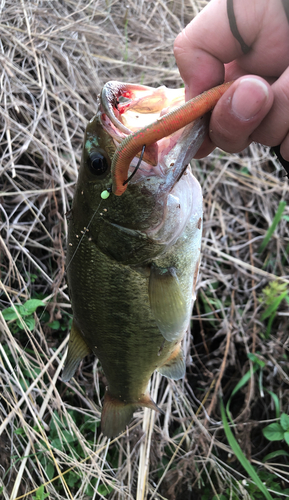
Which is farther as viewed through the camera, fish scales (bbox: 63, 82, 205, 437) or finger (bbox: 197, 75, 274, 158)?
fish scales (bbox: 63, 82, 205, 437)

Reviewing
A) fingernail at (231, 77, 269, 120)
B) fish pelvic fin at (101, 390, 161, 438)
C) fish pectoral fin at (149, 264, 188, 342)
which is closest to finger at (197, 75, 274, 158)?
fingernail at (231, 77, 269, 120)

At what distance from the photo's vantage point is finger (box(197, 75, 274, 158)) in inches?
42.1

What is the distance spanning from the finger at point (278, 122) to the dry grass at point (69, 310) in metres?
1.55

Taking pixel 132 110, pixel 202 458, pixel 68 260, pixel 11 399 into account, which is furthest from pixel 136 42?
pixel 202 458

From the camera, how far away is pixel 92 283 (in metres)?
1.50

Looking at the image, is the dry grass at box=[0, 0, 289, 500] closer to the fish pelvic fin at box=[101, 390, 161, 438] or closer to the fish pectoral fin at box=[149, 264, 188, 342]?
the fish pelvic fin at box=[101, 390, 161, 438]

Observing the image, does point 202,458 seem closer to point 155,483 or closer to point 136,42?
point 155,483

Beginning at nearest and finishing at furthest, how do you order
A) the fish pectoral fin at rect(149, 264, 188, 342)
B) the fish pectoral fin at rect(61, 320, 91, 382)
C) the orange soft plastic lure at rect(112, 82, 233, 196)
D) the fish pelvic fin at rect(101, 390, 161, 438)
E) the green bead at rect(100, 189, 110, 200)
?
the orange soft plastic lure at rect(112, 82, 233, 196), the green bead at rect(100, 189, 110, 200), the fish pectoral fin at rect(149, 264, 188, 342), the fish pectoral fin at rect(61, 320, 91, 382), the fish pelvic fin at rect(101, 390, 161, 438)

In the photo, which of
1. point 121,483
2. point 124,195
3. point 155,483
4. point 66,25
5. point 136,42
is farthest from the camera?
point 136,42

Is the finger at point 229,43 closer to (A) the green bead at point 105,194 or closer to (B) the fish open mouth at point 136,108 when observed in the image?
(B) the fish open mouth at point 136,108

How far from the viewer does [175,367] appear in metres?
1.90

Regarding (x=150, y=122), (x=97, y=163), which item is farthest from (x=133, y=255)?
(x=150, y=122)

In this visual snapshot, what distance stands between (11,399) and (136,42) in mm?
3348

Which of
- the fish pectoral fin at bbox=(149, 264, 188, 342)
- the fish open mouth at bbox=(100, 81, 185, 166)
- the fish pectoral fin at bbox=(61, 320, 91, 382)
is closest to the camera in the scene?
the fish open mouth at bbox=(100, 81, 185, 166)
